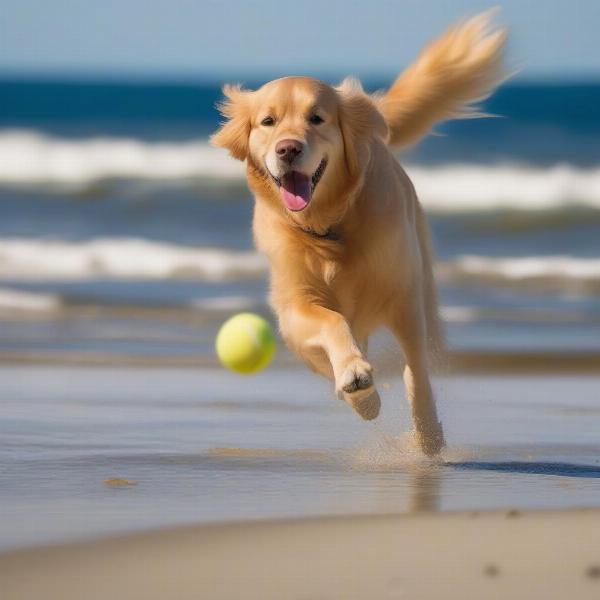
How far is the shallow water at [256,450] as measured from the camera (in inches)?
160

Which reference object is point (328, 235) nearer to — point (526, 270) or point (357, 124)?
point (357, 124)

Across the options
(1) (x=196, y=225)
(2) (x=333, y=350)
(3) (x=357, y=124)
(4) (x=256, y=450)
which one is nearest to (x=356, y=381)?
(2) (x=333, y=350)

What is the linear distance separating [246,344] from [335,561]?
207 cm

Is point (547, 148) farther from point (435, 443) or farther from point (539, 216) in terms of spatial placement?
point (435, 443)

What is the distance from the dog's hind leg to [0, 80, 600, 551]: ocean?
101 millimetres

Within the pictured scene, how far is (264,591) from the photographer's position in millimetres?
3094

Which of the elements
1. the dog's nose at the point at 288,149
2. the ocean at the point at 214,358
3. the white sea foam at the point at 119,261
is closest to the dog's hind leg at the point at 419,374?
the ocean at the point at 214,358

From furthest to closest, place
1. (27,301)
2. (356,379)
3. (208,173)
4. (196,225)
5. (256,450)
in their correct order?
(208,173), (196,225), (27,301), (256,450), (356,379)

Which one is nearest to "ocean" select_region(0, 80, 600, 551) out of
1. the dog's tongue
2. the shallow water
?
the shallow water

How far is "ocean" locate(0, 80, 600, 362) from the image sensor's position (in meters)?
9.32

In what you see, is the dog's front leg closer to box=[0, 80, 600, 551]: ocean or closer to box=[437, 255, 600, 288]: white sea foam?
box=[0, 80, 600, 551]: ocean

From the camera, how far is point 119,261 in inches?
575

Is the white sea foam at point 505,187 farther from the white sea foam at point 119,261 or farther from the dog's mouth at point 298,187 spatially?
the dog's mouth at point 298,187

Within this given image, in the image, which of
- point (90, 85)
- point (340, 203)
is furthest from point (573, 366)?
point (90, 85)
